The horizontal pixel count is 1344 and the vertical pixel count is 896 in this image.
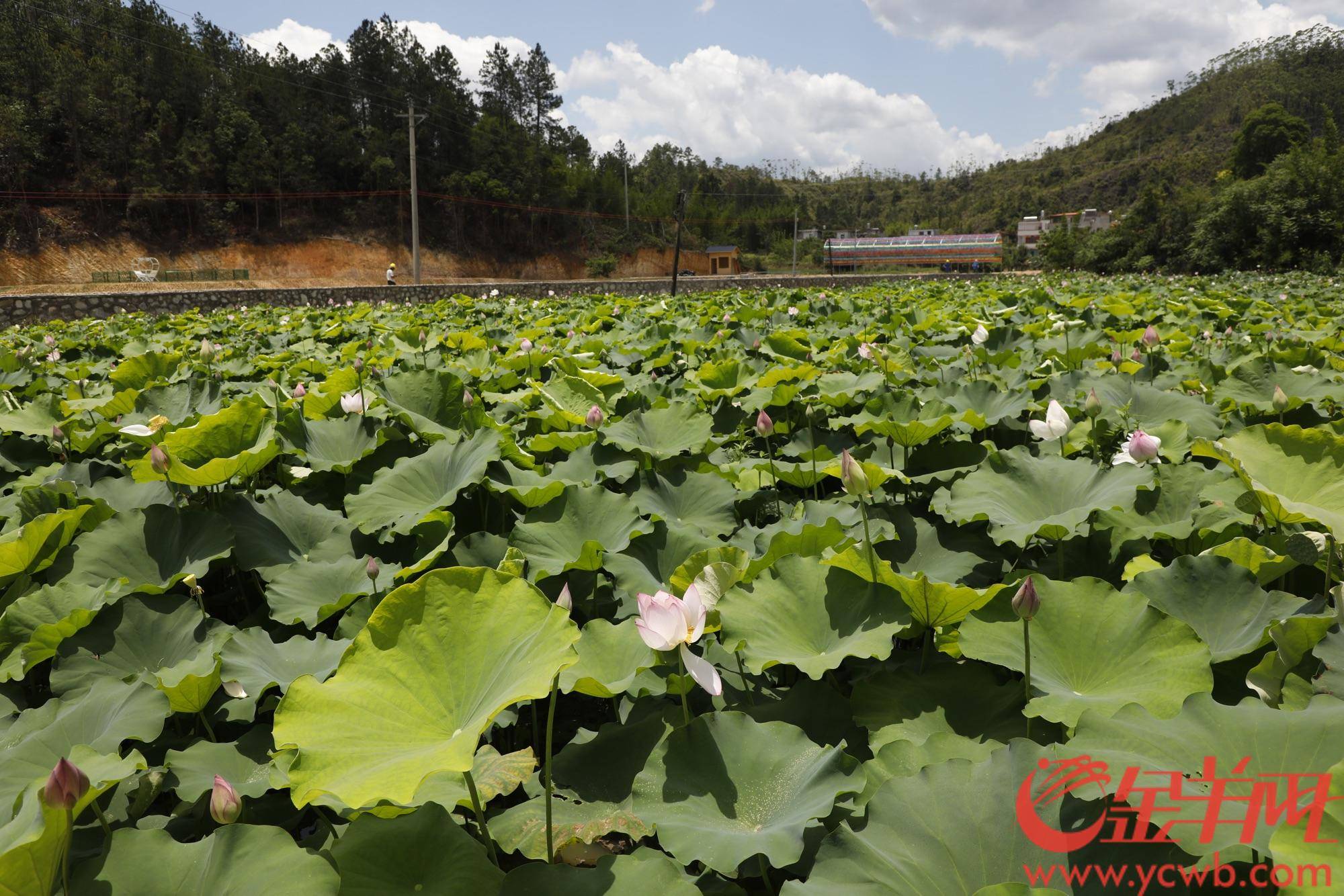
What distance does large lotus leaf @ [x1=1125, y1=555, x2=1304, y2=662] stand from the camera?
1.11 meters

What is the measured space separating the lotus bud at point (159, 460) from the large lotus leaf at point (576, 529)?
2.68ft

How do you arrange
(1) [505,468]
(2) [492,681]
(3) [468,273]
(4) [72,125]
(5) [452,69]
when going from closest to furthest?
1. (2) [492,681]
2. (1) [505,468]
3. (4) [72,125]
4. (3) [468,273]
5. (5) [452,69]

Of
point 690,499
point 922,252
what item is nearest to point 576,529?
point 690,499

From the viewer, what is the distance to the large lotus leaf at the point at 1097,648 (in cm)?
96

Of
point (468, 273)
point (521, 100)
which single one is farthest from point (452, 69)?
point (468, 273)

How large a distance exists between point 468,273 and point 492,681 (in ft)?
135

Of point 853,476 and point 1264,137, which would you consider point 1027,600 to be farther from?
point 1264,137

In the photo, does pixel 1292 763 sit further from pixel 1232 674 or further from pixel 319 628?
pixel 319 628

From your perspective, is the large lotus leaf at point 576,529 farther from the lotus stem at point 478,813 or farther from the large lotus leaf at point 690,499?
the lotus stem at point 478,813

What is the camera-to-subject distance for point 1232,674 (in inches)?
42.3

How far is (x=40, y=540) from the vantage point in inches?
58.1

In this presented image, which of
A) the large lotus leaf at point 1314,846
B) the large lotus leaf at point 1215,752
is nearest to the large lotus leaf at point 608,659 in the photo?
the large lotus leaf at point 1215,752

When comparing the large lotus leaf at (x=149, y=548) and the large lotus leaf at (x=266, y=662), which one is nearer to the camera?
the large lotus leaf at (x=266, y=662)

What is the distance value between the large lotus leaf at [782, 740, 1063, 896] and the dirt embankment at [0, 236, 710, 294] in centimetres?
2779
